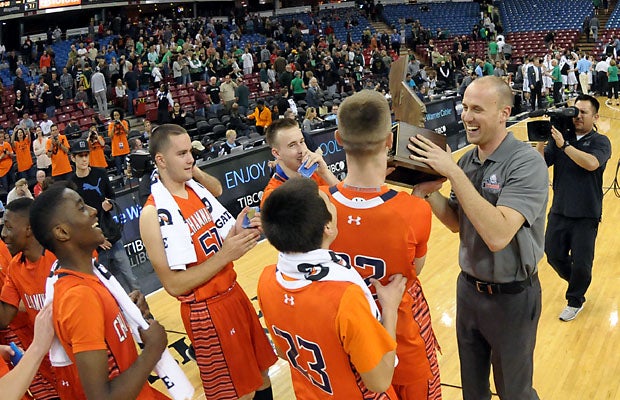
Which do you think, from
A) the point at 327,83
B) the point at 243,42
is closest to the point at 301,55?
the point at 327,83

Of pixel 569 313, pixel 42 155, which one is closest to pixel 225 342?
pixel 569 313

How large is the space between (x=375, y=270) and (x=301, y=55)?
20048 mm

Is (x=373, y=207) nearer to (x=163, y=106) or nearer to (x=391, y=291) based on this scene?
(x=391, y=291)

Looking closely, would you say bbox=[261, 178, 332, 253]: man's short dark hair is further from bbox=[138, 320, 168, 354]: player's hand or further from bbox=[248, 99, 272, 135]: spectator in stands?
bbox=[248, 99, 272, 135]: spectator in stands

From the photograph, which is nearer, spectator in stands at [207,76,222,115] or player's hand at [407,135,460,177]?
player's hand at [407,135,460,177]

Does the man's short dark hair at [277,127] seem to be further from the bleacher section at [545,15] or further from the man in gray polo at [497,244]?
the bleacher section at [545,15]

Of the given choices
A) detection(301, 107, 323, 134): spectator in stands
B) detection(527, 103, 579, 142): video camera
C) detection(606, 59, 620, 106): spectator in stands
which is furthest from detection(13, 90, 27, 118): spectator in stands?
detection(606, 59, 620, 106): spectator in stands

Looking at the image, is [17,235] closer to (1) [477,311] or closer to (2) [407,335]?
(2) [407,335]

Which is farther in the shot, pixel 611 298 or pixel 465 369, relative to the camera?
pixel 611 298

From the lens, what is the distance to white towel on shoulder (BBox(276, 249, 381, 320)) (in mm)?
2195

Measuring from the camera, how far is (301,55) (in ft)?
71.8

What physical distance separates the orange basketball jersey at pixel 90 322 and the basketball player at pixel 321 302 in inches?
25.8

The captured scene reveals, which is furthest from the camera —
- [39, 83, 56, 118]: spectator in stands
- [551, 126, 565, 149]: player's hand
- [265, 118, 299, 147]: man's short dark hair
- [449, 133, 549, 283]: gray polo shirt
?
[39, 83, 56, 118]: spectator in stands

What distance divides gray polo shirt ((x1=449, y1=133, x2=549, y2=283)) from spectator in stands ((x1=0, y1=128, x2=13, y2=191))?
1063cm
